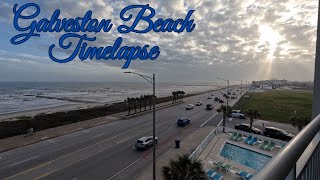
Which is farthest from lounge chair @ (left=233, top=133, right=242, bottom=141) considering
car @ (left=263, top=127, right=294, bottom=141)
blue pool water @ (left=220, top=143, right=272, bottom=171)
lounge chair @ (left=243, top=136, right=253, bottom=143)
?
car @ (left=263, top=127, right=294, bottom=141)

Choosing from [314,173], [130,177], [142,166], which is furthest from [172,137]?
[314,173]

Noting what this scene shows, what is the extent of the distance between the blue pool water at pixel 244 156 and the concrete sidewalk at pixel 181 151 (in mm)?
3921

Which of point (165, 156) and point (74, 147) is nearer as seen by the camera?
point (165, 156)

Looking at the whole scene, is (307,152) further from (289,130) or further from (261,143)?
(289,130)

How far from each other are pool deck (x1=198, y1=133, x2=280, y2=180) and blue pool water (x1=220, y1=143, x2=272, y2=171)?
49 centimetres

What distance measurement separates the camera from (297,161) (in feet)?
6.03

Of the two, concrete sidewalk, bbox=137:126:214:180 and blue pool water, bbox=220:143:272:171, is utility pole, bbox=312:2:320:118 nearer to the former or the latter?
concrete sidewalk, bbox=137:126:214:180

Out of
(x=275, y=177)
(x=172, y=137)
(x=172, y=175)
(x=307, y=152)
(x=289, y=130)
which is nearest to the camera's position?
(x=275, y=177)

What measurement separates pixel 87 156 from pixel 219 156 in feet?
48.2

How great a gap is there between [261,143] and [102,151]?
1961 cm

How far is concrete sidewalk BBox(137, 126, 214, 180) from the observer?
21941 mm

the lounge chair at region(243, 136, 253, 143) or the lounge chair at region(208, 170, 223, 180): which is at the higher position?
the lounge chair at region(243, 136, 253, 143)

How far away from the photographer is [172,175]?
15.3m

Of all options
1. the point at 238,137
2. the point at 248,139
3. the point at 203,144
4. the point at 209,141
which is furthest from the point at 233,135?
the point at 203,144
